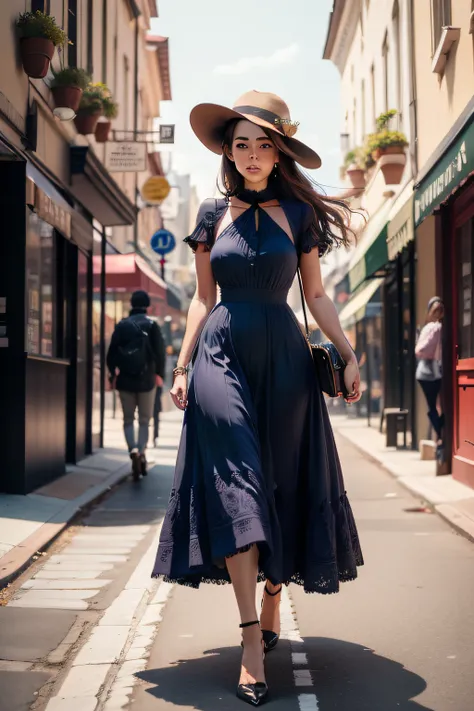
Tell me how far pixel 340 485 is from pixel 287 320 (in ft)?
2.23

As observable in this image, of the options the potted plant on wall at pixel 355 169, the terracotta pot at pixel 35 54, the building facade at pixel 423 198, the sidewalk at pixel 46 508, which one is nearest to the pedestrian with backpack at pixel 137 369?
the sidewalk at pixel 46 508

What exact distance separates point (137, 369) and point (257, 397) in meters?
7.70

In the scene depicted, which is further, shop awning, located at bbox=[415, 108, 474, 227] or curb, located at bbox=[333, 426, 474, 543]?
shop awning, located at bbox=[415, 108, 474, 227]

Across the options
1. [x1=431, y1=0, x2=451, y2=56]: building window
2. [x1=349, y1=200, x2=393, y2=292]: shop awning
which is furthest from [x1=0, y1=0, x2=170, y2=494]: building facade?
[x1=431, y1=0, x2=451, y2=56]: building window

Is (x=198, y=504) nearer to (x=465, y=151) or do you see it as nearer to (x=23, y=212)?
(x=465, y=151)

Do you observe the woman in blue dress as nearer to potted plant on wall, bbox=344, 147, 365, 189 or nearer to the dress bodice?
the dress bodice

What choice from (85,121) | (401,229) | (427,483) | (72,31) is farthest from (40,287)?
(401,229)

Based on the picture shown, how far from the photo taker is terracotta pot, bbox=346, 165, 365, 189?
827 inches

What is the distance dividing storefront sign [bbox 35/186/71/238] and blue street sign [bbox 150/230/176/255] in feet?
30.0

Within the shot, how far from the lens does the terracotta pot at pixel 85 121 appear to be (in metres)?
12.8

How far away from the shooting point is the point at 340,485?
14.0ft

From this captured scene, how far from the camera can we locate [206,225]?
4375 mm

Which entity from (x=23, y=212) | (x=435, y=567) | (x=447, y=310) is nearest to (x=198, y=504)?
(x=435, y=567)

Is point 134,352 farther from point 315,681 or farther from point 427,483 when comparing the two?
point 315,681
